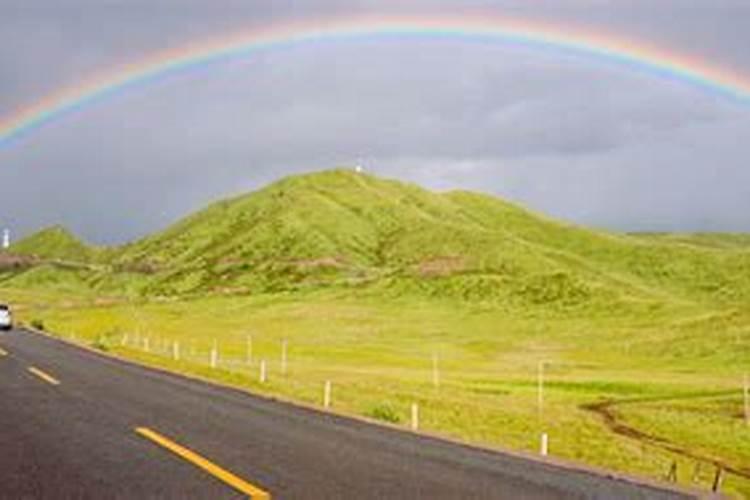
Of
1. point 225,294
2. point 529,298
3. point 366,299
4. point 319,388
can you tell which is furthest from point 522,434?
point 225,294

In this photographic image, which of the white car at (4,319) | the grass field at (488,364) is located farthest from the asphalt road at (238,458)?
the white car at (4,319)

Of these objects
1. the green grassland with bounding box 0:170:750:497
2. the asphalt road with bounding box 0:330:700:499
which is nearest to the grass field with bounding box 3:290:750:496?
the green grassland with bounding box 0:170:750:497

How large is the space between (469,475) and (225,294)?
185 meters

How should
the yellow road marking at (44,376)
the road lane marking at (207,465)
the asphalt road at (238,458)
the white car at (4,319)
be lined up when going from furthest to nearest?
the white car at (4,319), the yellow road marking at (44,376), the asphalt road at (238,458), the road lane marking at (207,465)

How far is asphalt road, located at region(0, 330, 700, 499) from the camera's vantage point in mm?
11516

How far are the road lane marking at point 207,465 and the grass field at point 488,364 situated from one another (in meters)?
7.03

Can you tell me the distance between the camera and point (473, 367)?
2955 inches

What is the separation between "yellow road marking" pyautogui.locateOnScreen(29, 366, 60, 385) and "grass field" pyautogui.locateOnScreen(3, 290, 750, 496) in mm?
6310

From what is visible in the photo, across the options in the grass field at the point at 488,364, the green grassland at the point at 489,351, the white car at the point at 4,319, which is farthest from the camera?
the white car at the point at 4,319

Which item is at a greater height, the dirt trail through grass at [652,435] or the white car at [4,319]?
the white car at [4,319]

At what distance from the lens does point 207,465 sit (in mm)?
13086

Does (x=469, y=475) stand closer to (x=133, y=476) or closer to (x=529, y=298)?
(x=133, y=476)

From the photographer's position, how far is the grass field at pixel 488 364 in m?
32.6

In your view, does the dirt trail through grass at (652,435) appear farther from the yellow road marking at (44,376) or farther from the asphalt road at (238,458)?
the yellow road marking at (44,376)
